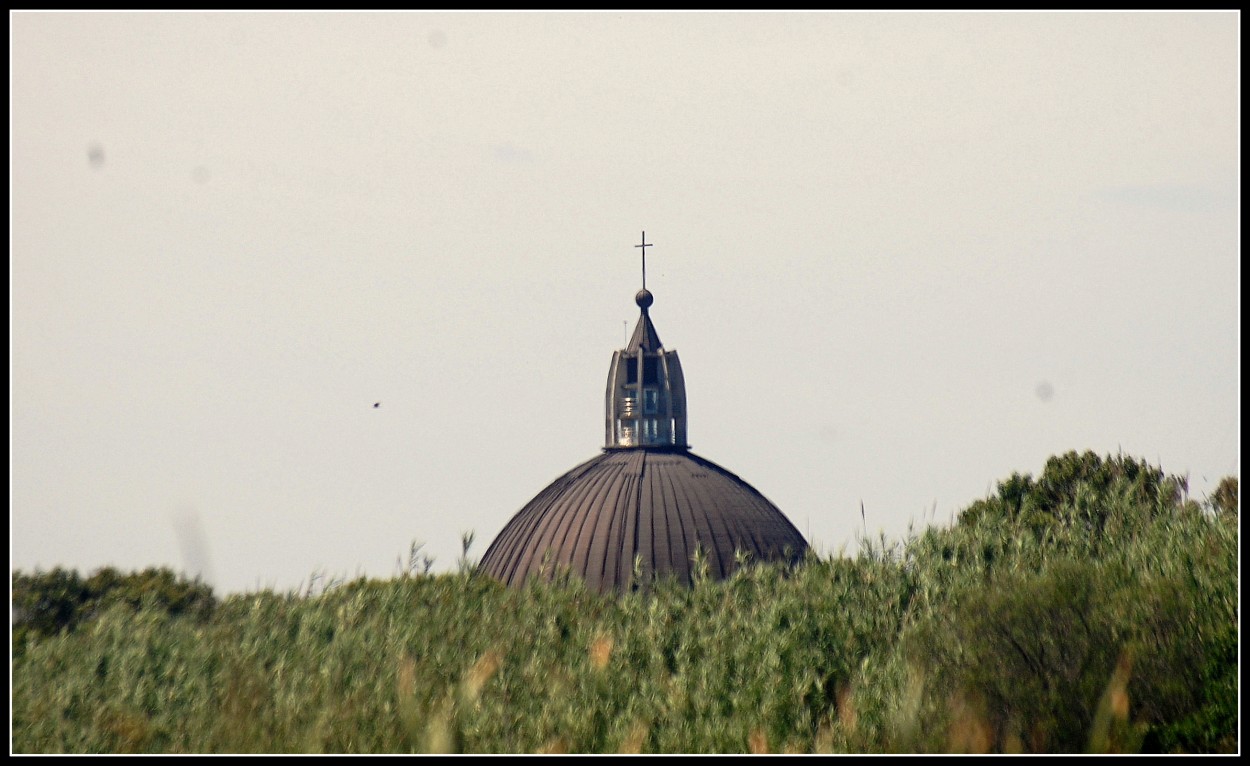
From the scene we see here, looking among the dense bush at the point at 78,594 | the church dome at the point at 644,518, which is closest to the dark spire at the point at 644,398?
the church dome at the point at 644,518

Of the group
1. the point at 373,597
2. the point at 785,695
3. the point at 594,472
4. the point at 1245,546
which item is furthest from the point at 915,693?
the point at 594,472

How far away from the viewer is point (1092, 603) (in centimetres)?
2533

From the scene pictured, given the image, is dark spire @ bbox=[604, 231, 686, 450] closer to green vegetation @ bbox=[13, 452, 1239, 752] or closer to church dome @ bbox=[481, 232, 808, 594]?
church dome @ bbox=[481, 232, 808, 594]

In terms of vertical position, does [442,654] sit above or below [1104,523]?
below

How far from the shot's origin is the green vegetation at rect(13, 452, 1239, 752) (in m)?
23.6

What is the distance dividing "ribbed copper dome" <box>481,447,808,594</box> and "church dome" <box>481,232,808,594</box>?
0.14 ft

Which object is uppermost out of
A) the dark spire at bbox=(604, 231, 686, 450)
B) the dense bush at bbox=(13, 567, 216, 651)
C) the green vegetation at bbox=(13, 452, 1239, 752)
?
the dark spire at bbox=(604, 231, 686, 450)

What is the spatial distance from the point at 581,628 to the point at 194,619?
19.5ft

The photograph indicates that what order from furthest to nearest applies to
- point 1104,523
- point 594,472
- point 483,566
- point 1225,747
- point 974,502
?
1. point 594,472
2. point 483,566
3. point 974,502
4. point 1104,523
5. point 1225,747

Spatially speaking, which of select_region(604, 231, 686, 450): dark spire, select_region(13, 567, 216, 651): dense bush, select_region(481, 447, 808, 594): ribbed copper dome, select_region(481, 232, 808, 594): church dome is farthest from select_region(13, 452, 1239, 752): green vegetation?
select_region(604, 231, 686, 450): dark spire

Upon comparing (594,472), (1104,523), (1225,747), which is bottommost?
(1225,747)

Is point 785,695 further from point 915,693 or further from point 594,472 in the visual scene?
point 594,472

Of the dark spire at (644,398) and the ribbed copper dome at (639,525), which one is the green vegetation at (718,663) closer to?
the ribbed copper dome at (639,525)

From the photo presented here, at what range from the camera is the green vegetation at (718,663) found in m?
23.6
